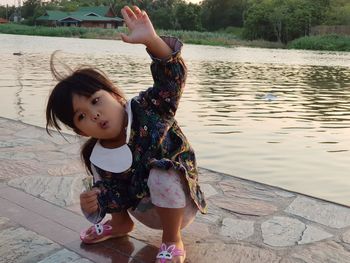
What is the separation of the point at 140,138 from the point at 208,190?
131cm

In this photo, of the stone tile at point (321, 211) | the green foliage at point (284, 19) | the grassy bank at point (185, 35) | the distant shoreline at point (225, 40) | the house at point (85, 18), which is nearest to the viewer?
the stone tile at point (321, 211)

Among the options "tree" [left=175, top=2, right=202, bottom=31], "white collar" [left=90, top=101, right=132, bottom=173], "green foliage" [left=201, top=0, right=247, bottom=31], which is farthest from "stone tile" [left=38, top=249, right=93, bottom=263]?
"green foliage" [left=201, top=0, right=247, bottom=31]

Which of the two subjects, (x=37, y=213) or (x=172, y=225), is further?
(x=37, y=213)

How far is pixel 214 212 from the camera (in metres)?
3.14

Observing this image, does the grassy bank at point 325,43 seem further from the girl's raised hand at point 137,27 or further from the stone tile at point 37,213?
the girl's raised hand at point 137,27

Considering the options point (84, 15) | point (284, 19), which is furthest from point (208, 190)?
point (84, 15)

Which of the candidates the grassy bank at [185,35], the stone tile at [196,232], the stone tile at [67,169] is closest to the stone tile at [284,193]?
the stone tile at [196,232]

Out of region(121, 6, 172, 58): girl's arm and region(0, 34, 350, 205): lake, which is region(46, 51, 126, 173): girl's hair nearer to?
region(121, 6, 172, 58): girl's arm

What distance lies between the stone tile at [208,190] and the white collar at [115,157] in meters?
1.18

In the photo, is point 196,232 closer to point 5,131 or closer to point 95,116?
point 95,116

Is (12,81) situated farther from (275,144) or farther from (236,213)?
(236,213)

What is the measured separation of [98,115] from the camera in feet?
7.58

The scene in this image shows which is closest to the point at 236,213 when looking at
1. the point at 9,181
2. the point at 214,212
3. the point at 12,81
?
the point at 214,212

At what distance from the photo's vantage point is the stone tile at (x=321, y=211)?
3.04 metres
